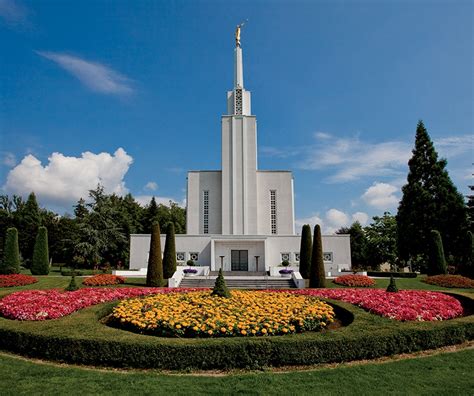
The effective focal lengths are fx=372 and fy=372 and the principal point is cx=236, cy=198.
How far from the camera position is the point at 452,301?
12008 millimetres

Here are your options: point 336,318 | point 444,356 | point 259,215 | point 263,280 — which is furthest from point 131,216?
point 444,356

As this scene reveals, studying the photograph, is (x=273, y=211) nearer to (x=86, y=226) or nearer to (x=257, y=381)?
(x=86, y=226)

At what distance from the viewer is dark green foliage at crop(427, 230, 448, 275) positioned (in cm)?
2486

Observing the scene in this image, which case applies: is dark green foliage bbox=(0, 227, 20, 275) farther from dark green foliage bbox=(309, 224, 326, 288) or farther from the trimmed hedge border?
dark green foliage bbox=(309, 224, 326, 288)

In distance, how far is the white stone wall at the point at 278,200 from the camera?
35.8 metres

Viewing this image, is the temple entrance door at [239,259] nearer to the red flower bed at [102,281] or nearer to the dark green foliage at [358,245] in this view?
the red flower bed at [102,281]

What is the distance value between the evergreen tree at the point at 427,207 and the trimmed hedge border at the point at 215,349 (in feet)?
93.6

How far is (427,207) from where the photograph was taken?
33.4 m


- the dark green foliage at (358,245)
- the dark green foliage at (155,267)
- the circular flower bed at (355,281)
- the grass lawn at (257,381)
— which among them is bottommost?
the grass lawn at (257,381)

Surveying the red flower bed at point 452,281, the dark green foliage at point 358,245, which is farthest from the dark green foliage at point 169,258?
the dark green foliage at point 358,245

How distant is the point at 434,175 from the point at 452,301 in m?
25.9

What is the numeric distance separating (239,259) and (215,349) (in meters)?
25.8

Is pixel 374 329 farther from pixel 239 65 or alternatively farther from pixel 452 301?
pixel 239 65

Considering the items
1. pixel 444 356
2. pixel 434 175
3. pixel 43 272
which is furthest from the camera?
pixel 434 175
